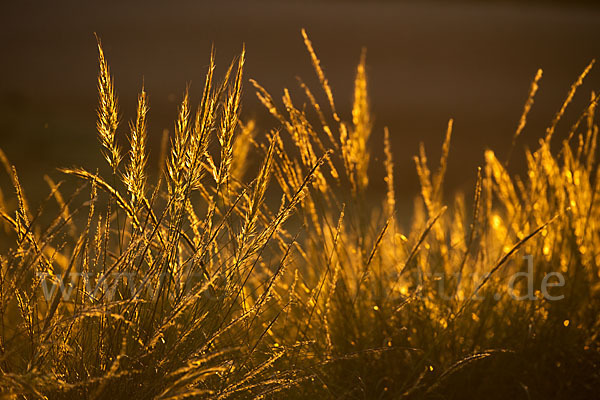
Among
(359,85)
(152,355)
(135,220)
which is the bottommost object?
(152,355)

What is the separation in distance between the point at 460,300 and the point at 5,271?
1.11 metres

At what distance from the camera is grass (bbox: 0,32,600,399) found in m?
1.09

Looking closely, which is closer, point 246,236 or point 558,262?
Answer: point 246,236

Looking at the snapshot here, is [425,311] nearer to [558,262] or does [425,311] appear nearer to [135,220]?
[558,262]

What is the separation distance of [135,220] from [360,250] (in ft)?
2.44

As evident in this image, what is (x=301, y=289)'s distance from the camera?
173cm

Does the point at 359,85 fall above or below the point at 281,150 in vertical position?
above

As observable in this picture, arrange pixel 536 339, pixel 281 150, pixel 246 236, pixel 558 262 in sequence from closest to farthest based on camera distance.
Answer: pixel 246 236 → pixel 281 150 → pixel 536 339 → pixel 558 262

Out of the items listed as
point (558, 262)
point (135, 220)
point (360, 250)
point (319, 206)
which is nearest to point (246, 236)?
point (135, 220)

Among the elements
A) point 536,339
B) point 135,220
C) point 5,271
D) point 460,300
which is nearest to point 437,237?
point 460,300

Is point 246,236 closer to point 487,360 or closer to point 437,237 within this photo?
point 487,360

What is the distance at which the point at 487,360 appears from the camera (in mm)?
1530

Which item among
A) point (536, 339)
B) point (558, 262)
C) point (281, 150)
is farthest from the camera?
point (558, 262)

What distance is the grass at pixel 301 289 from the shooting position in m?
1.09
